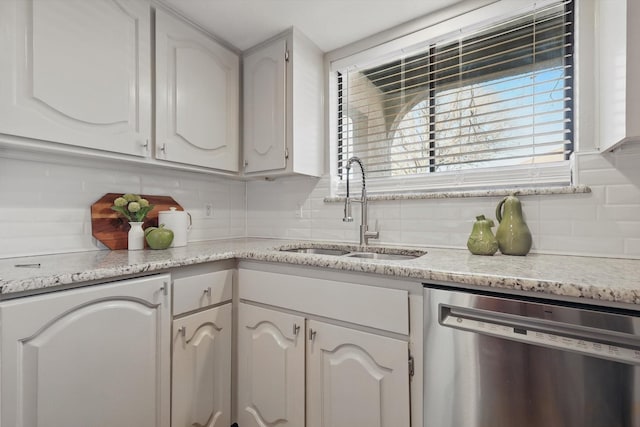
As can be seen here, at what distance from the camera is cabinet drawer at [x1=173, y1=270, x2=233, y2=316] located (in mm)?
1295

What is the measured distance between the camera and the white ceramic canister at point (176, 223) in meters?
1.69

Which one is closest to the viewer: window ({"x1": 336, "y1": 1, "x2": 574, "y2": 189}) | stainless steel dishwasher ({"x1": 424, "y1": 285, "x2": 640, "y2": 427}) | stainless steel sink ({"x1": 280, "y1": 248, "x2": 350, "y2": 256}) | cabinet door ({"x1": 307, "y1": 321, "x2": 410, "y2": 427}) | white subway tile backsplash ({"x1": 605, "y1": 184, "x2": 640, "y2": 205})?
stainless steel dishwasher ({"x1": 424, "y1": 285, "x2": 640, "y2": 427})

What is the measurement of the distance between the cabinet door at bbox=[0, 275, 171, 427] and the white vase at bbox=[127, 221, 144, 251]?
18.7 inches

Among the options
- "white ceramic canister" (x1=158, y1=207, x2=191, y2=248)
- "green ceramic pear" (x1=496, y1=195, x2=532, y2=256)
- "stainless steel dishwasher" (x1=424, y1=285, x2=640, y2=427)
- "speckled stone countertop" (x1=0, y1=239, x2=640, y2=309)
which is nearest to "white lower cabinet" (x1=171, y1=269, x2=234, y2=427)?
"speckled stone countertop" (x1=0, y1=239, x2=640, y2=309)

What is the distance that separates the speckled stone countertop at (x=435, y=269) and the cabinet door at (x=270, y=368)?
29 cm

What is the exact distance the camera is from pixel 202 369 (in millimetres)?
1367

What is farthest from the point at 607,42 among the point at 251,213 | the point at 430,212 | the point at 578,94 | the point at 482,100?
the point at 251,213

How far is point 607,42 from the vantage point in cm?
112

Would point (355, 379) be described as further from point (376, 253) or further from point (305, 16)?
point (305, 16)

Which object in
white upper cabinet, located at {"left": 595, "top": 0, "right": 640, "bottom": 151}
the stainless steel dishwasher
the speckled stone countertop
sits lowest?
the stainless steel dishwasher

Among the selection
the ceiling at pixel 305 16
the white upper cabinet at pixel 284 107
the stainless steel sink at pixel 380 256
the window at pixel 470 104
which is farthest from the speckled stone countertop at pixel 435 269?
the ceiling at pixel 305 16

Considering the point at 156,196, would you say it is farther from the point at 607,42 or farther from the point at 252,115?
the point at 607,42

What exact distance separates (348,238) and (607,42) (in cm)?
140

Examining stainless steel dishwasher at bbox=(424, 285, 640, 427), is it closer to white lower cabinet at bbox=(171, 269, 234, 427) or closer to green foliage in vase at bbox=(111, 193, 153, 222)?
white lower cabinet at bbox=(171, 269, 234, 427)
